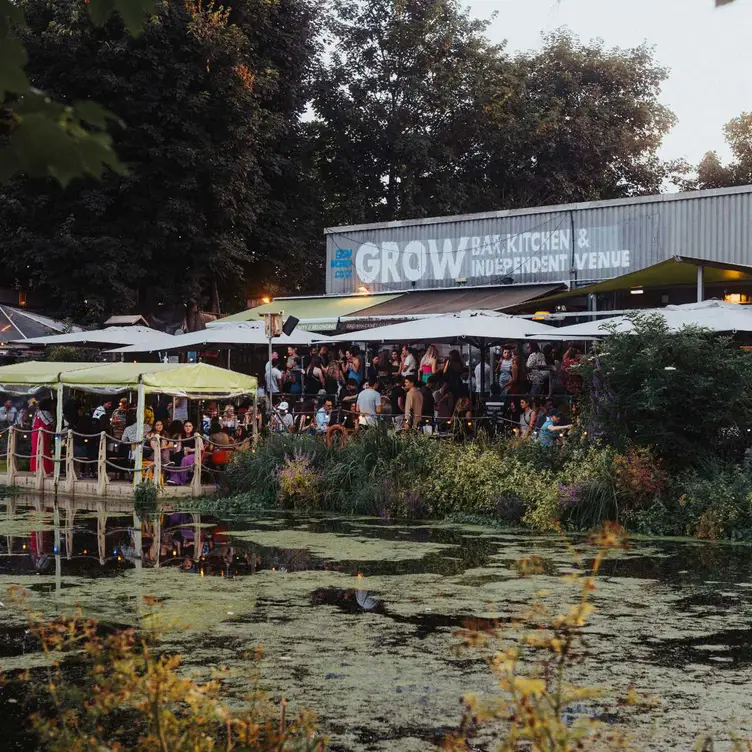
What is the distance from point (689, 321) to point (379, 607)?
9.91 m

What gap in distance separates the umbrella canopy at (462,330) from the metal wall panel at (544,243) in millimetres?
6698

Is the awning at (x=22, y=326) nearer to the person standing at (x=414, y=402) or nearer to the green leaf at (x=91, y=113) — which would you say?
the person standing at (x=414, y=402)

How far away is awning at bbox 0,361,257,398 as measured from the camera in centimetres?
2180

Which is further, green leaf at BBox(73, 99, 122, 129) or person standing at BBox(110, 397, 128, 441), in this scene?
person standing at BBox(110, 397, 128, 441)

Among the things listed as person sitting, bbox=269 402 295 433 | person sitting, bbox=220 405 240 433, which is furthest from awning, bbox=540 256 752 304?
person sitting, bbox=220 405 240 433

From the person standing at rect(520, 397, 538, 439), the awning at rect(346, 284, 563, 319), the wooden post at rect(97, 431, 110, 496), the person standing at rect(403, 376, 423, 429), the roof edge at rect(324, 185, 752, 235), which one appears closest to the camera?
the person standing at rect(520, 397, 538, 439)

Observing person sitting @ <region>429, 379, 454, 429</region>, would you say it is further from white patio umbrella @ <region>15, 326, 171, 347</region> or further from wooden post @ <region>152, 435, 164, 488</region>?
white patio umbrella @ <region>15, 326, 171, 347</region>

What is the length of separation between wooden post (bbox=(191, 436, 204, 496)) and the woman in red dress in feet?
11.2

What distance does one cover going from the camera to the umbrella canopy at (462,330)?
70.4 ft

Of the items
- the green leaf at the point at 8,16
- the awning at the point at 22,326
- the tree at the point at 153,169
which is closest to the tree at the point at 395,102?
the tree at the point at 153,169

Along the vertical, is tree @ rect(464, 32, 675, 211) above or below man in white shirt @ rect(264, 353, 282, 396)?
above

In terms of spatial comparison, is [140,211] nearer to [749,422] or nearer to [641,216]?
[641,216]

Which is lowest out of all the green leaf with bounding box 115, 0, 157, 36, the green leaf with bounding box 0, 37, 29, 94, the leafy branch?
the leafy branch

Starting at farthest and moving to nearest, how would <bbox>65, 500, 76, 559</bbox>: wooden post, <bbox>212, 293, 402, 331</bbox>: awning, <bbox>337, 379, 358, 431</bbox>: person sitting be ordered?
<bbox>212, 293, 402, 331</bbox>: awning, <bbox>337, 379, 358, 431</bbox>: person sitting, <bbox>65, 500, 76, 559</bbox>: wooden post
